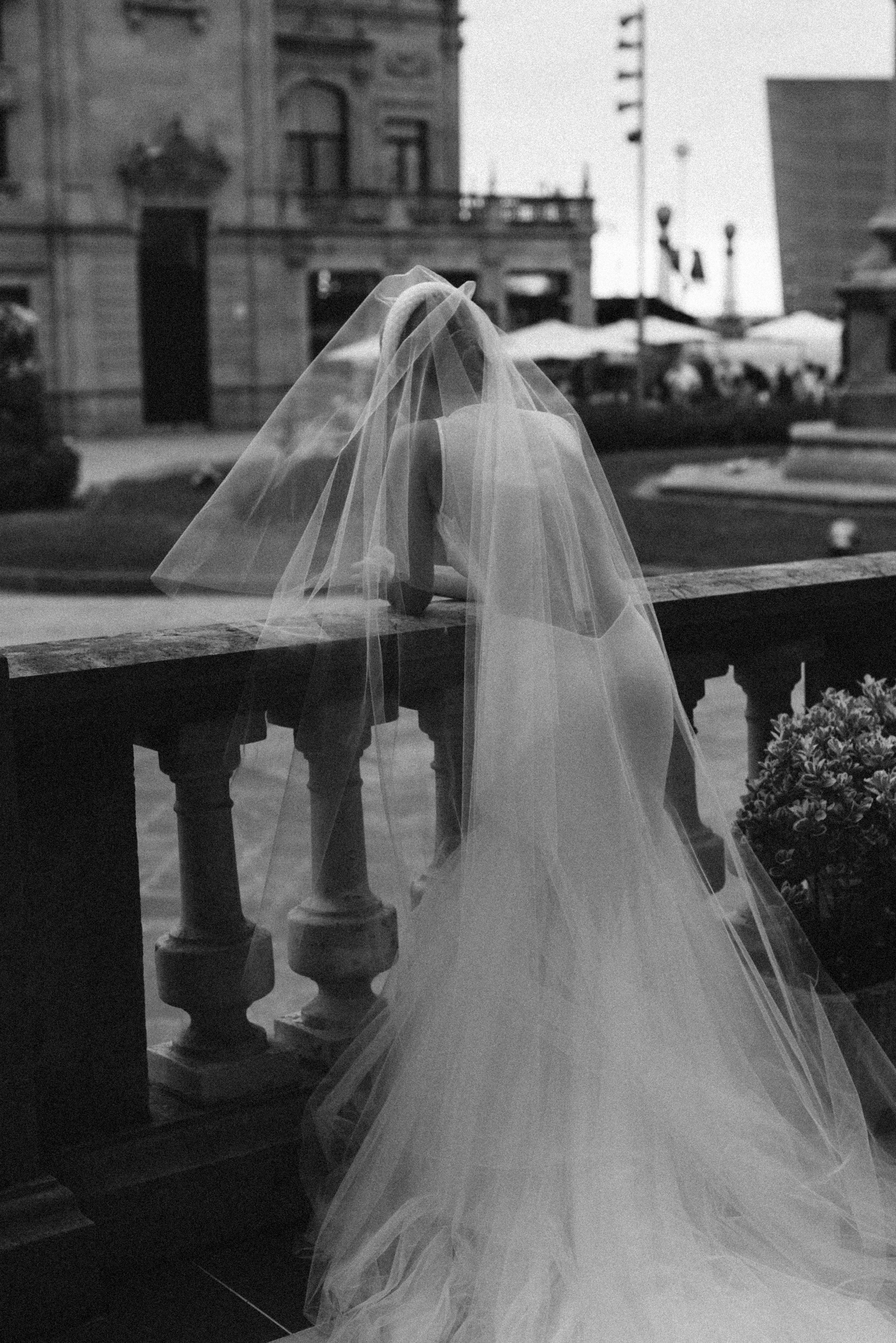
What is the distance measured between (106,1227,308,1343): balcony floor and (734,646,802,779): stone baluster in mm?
1694

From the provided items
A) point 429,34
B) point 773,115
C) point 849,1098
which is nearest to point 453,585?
point 849,1098

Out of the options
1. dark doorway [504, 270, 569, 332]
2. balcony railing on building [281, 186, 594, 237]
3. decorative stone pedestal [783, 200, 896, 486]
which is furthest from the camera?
dark doorway [504, 270, 569, 332]

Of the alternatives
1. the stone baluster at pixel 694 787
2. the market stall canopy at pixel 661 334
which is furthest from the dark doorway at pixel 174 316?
the stone baluster at pixel 694 787

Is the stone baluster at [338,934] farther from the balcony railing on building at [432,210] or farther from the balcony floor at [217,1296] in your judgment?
the balcony railing on building at [432,210]

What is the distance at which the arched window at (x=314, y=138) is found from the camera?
53.8 m

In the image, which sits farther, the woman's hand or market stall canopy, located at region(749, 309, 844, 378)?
market stall canopy, located at region(749, 309, 844, 378)

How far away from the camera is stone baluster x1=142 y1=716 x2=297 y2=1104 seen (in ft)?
12.0

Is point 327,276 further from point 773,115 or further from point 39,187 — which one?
point 773,115

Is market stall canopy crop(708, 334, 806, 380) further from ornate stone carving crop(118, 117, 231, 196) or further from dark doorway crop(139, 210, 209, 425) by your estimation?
ornate stone carving crop(118, 117, 231, 196)

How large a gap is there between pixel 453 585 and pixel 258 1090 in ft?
3.76

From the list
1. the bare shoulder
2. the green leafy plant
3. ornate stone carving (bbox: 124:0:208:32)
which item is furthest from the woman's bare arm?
ornate stone carving (bbox: 124:0:208:32)

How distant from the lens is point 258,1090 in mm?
3826

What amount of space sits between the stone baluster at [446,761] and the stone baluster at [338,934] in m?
0.13

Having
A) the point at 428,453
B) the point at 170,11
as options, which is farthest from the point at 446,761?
the point at 170,11
